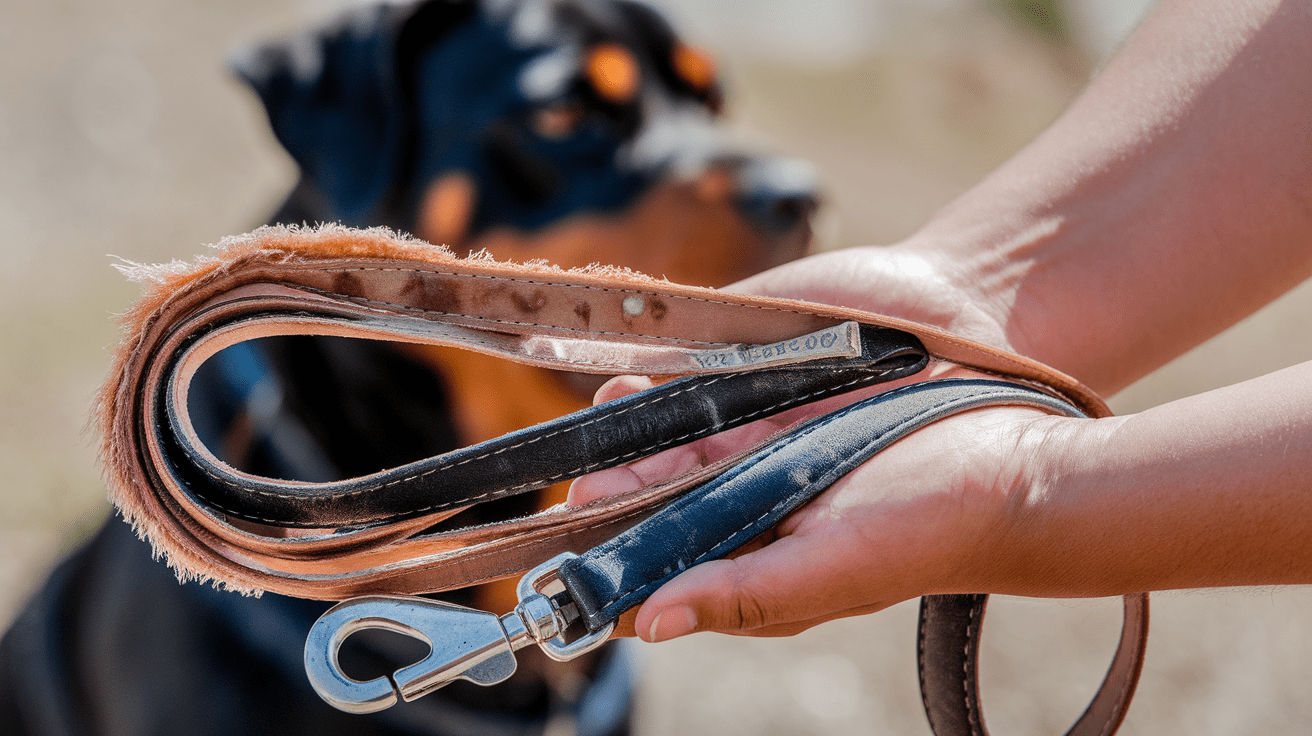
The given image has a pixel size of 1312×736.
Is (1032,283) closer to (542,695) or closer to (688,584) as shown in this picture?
(688,584)

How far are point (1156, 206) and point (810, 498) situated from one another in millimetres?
701

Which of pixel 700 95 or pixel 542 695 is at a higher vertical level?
pixel 700 95

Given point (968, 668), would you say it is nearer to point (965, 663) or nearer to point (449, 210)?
point (965, 663)

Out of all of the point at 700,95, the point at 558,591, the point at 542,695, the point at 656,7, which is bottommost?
the point at 558,591

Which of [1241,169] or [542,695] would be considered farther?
[542,695]

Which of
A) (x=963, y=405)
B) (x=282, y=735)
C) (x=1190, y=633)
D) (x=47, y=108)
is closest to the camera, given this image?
(x=963, y=405)

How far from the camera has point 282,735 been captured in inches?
74.6

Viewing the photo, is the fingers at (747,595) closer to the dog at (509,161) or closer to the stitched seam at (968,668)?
the stitched seam at (968,668)

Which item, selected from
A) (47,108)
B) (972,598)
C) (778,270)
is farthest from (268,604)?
(47,108)

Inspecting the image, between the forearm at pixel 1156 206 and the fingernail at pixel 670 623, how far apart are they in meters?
0.69

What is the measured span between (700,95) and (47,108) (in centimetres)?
619

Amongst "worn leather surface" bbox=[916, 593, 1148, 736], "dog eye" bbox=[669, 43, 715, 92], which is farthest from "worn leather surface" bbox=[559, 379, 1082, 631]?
"dog eye" bbox=[669, 43, 715, 92]

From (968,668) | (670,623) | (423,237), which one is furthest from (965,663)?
(423,237)

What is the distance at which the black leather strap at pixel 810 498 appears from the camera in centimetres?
82
